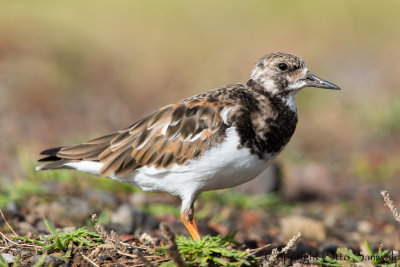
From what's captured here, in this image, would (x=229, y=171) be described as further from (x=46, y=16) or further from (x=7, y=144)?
(x=46, y=16)

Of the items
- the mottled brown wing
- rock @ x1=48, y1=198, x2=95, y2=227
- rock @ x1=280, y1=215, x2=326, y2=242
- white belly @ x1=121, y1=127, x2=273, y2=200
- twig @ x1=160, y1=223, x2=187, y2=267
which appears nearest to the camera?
twig @ x1=160, y1=223, x2=187, y2=267

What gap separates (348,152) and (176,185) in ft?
19.0

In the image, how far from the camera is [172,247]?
3.23 m

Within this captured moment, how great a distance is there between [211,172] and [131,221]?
1.24 meters

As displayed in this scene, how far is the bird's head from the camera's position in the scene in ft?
16.0

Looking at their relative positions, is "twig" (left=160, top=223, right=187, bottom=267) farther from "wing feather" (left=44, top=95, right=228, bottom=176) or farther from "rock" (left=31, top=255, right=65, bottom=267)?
"wing feather" (left=44, top=95, right=228, bottom=176)

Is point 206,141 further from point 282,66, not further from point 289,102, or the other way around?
point 282,66

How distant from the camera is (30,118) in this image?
1028 centimetres

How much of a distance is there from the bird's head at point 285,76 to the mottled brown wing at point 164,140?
0.60 m

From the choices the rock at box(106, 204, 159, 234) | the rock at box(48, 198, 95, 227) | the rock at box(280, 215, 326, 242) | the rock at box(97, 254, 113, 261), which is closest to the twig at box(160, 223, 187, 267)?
the rock at box(97, 254, 113, 261)

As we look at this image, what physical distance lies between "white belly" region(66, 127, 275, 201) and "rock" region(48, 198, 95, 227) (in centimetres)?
94

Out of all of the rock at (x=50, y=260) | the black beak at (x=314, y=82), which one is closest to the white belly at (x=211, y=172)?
the black beak at (x=314, y=82)

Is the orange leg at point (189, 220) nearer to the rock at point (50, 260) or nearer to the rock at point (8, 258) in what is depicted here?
the rock at point (50, 260)

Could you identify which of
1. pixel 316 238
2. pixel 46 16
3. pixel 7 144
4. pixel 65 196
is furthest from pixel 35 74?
pixel 316 238
